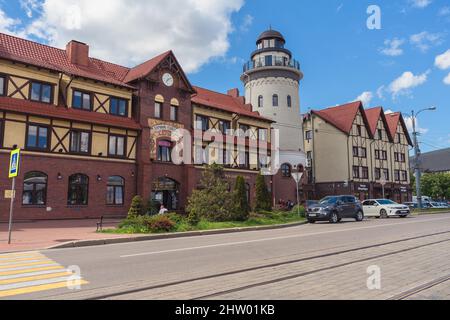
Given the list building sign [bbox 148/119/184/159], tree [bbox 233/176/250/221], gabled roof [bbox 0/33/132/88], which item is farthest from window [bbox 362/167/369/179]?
gabled roof [bbox 0/33/132/88]

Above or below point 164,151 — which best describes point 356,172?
below

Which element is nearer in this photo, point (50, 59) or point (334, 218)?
point (334, 218)

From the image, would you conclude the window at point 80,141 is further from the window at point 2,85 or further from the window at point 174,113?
the window at point 174,113

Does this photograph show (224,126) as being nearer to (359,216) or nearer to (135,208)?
(359,216)

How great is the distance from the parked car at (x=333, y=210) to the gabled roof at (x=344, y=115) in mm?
26594

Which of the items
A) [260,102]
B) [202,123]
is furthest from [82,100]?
[260,102]

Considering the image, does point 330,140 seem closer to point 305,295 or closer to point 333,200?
point 333,200

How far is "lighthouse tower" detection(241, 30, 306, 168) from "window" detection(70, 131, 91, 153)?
2277cm

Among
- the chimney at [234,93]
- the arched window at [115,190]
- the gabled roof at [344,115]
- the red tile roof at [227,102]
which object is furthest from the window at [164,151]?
the gabled roof at [344,115]

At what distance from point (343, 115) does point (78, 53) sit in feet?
123

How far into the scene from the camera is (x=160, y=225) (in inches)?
680

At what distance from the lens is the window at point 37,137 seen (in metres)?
Result: 23.0

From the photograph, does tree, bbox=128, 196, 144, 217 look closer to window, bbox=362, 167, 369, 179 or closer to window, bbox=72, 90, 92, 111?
window, bbox=72, 90, 92, 111

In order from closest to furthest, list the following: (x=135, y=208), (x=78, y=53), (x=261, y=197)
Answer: (x=135, y=208) < (x=261, y=197) < (x=78, y=53)
